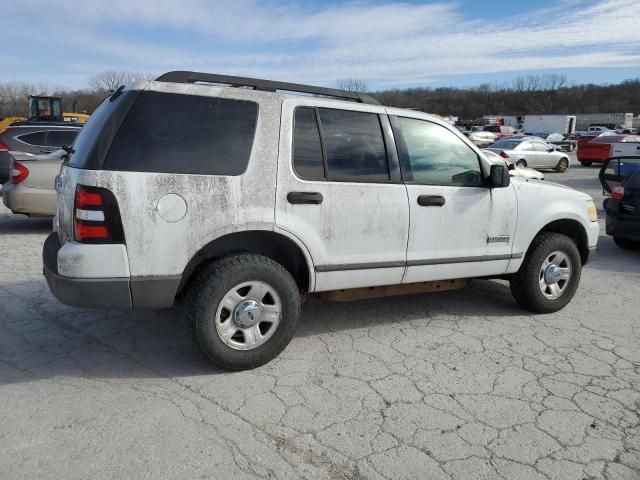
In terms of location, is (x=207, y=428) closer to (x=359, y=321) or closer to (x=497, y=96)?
(x=359, y=321)

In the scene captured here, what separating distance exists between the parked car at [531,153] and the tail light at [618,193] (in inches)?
522

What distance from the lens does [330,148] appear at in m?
3.71

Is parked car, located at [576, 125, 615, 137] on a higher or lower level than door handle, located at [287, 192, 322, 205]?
higher

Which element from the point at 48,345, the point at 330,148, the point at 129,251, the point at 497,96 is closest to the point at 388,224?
the point at 330,148

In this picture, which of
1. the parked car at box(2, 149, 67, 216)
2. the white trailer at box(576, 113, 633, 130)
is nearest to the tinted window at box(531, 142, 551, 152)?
the parked car at box(2, 149, 67, 216)

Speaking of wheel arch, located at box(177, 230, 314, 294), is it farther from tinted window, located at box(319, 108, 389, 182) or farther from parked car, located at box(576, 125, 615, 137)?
parked car, located at box(576, 125, 615, 137)

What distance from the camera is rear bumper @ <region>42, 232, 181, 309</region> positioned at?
10.2 feet

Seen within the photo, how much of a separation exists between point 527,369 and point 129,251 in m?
2.83

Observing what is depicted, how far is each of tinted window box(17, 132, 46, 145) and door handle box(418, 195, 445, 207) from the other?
8.08 meters

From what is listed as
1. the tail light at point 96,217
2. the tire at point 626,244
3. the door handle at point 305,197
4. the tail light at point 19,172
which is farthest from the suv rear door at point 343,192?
the tail light at point 19,172

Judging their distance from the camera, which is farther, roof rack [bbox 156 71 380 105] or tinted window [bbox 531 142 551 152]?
tinted window [bbox 531 142 551 152]

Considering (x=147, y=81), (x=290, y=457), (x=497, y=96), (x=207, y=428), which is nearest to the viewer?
(x=290, y=457)

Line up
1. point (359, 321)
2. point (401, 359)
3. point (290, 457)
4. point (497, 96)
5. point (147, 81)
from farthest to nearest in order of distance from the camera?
point (497, 96)
point (359, 321)
point (401, 359)
point (147, 81)
point (290, 457)

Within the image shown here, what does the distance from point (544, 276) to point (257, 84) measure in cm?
309
